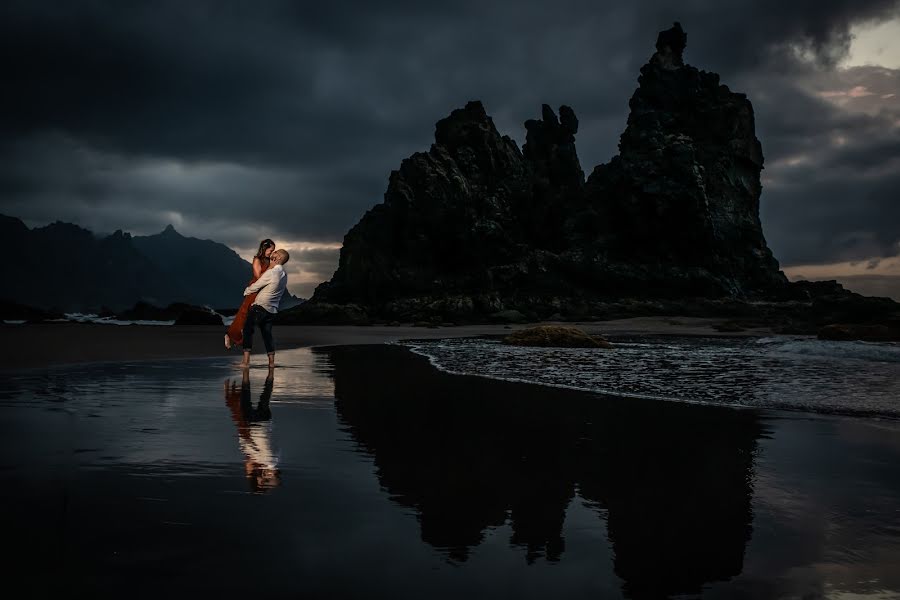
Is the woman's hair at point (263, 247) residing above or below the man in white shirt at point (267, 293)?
→ above

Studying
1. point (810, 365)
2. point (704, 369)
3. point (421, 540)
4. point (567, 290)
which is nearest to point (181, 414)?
point (421, 540)

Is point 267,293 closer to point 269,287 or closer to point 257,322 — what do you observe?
point 269,287

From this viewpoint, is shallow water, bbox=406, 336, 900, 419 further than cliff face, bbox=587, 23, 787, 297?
No

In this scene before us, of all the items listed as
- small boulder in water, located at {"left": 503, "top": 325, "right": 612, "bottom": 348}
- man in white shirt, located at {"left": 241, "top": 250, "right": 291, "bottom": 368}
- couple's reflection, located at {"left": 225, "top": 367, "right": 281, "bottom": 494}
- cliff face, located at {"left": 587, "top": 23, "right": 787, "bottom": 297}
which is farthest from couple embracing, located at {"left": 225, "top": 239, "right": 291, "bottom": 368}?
cliff face, located at {"left": 587, "top": 23, "right": 787, "bottom": 297}

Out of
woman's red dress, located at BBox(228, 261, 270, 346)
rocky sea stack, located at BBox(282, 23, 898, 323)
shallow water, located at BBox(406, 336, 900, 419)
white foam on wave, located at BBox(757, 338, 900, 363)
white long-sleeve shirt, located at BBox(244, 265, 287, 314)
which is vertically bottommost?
shallow water, located at BBox(406, 336, 900, 419)

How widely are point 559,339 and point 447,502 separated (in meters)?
15.3

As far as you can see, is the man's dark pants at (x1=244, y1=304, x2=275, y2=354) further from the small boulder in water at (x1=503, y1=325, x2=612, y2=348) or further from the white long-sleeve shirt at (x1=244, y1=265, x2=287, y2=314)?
the small boulder in water at (x1=503, y1=325, x2=612, y2=348)

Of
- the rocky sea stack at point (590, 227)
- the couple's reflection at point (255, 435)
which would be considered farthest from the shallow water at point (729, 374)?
the rocky sea stack at point (590, 227)

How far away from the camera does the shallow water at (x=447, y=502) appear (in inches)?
86.4

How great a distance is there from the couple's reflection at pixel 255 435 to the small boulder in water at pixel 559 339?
11.1m

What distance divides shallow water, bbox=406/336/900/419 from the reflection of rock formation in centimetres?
132

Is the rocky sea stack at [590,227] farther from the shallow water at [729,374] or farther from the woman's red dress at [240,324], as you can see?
the woman's red dress at [240,324]

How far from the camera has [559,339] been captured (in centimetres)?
1809

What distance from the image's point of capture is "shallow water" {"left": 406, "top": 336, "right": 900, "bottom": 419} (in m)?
7.38
